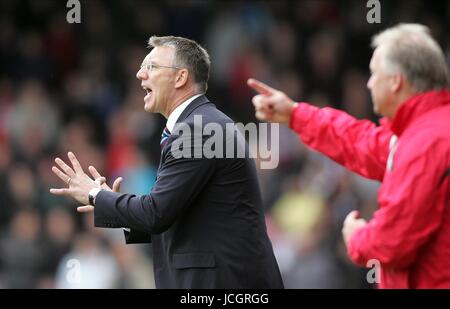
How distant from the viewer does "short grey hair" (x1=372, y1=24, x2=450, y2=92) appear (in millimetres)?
3432

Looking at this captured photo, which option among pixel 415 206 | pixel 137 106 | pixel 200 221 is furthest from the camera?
pixel 137 106

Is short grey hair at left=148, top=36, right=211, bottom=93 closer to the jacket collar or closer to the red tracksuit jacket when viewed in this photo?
the red tracksuit jacket

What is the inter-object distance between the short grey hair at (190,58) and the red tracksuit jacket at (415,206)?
4.15 ft

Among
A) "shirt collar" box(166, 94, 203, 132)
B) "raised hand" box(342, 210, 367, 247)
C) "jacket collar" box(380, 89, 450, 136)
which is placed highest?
"shirt collar" box(166, 94, 203, 132)

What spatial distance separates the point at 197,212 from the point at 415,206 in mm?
1254

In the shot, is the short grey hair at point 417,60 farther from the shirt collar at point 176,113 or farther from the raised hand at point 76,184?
the raised hand at point 76,184

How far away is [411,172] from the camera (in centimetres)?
325

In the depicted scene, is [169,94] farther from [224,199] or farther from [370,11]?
[370,11]

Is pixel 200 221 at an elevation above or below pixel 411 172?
below

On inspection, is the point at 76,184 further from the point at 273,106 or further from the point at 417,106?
the point at 417,106

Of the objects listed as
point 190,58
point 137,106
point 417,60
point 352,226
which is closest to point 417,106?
point 417,60

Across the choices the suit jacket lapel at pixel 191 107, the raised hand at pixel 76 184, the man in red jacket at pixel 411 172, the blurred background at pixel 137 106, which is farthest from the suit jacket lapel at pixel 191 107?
the blurred background at pixel 137 106

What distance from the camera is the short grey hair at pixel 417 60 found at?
3.43 metres

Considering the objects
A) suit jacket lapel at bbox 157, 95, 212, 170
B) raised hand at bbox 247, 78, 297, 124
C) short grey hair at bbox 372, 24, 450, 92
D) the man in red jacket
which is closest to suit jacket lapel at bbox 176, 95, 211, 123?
suit jacket lapel at bbox 157, 95, 212, 170
